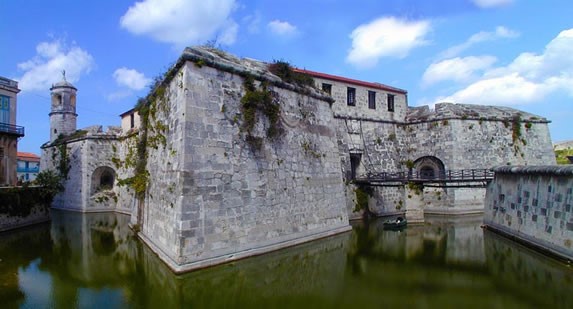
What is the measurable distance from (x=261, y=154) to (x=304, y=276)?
4339 mm

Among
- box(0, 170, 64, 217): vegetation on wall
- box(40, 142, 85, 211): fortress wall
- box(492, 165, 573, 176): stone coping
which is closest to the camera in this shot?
box(492, 165, 573, 176): stone coping

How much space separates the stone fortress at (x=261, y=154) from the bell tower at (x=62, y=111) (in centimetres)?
164

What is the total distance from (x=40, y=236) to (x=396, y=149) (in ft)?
65.1

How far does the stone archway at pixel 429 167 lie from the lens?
22241 millimetres

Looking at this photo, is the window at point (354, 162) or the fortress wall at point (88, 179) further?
the fortress wall at point (88, 179)

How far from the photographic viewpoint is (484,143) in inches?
880

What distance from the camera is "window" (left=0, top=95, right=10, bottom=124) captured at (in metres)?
19.9

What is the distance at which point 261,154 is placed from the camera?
1212 cm

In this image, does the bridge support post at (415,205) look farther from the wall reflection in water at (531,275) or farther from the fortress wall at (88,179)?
the fortress wall at (88,179)

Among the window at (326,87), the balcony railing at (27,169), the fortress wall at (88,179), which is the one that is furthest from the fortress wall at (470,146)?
the balcony railing at (27,169)

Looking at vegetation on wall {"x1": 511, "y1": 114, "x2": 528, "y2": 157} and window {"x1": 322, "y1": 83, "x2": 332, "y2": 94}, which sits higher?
window {"x1": 322, "y1": 83, "x2": 332, "y2": 94}

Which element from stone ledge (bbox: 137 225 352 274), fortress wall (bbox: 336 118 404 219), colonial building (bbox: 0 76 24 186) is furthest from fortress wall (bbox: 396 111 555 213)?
colonial building (bbox: 0 76 24 186)

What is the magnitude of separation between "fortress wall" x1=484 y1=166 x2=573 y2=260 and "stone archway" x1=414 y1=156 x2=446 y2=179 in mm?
5360

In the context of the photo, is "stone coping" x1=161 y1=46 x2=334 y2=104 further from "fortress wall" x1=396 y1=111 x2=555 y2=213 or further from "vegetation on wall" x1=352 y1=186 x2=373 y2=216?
"fortress wall" x1=396 y1=111 x2=555 y2=213
